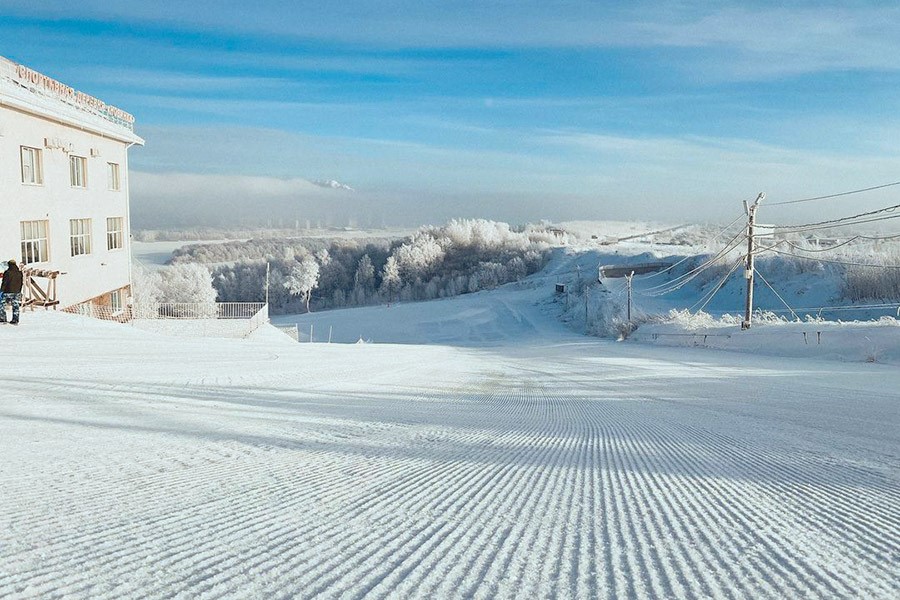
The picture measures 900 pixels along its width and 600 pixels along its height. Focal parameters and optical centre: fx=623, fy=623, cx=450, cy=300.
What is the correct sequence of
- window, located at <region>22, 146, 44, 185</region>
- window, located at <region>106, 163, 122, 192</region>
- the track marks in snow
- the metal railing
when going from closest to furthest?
the track marks in snow, window, located at <region>22, 146, 44, 185</region>, window, located at <region>106, 163, 122, 192</region>, the metal railing

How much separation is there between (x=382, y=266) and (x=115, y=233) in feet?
282

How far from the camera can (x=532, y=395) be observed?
10.9 meters

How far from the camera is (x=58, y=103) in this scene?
73.5 ft

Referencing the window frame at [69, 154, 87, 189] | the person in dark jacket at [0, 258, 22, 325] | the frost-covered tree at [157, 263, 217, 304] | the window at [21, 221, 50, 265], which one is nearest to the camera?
the person in dark jacket at [0, 258, 22, 325]

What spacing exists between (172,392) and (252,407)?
1350 millimetres

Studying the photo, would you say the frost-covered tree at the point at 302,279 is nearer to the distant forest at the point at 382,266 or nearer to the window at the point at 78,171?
the distant forest at the point at 382,266

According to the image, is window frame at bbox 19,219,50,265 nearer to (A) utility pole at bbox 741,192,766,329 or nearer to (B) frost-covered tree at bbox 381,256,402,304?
(A) utility pole at bbox 741,192,766,329

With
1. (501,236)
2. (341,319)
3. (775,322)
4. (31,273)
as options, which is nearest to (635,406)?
(31,273)

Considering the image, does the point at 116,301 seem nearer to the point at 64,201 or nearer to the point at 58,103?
the point at 64,201

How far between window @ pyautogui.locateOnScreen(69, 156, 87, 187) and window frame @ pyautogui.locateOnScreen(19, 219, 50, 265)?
9.18 ft

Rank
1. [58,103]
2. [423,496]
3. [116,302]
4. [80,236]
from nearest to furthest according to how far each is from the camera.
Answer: [423,496]
[58,103]
[80,236]
[116,302]

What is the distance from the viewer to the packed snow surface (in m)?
2.31

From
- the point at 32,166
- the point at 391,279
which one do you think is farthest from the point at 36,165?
the point at 391,279

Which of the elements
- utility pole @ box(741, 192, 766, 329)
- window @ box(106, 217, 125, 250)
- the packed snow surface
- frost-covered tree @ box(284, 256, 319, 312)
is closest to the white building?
window @ box(106, 217, 125, 250)
